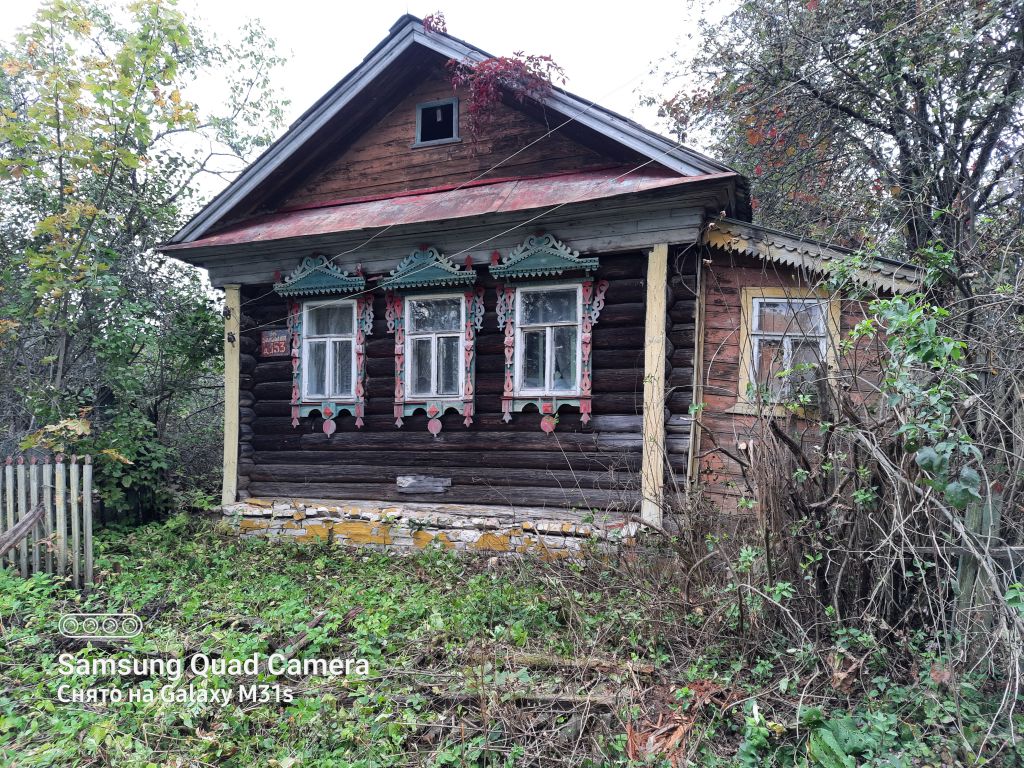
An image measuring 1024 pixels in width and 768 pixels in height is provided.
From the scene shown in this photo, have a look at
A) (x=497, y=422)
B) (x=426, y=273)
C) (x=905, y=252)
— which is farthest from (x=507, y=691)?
(x=905, y=252)

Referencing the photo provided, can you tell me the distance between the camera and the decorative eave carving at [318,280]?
800 cm

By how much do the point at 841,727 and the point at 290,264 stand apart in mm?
7789

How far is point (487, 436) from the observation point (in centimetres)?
739

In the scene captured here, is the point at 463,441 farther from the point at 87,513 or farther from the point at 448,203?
the point at 87,513

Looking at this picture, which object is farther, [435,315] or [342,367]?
[342,367]

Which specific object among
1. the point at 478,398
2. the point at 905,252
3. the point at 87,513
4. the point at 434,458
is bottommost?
the point at 87,513

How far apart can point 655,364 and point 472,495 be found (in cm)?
266

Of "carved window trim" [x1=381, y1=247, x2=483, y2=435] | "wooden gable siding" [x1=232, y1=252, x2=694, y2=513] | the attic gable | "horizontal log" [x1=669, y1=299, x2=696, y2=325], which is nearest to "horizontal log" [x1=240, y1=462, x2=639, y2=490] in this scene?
"wooden gable siding" [x1=232, y1=252, x2=694, y2=513]

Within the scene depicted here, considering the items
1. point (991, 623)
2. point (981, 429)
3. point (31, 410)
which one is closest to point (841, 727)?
point (991, 623)

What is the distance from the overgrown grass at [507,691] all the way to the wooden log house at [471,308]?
5.84 ft

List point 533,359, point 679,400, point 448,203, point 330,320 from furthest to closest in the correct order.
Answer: point 330,320 → point 448,203 → point 533,359 → point 679,400

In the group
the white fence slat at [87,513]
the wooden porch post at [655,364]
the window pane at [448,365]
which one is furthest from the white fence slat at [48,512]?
the wooden porch post at [655,364]

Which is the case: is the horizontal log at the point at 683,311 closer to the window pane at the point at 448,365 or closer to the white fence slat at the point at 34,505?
the window pane at the point at 448,365

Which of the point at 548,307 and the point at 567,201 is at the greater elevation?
the point at 567,201
